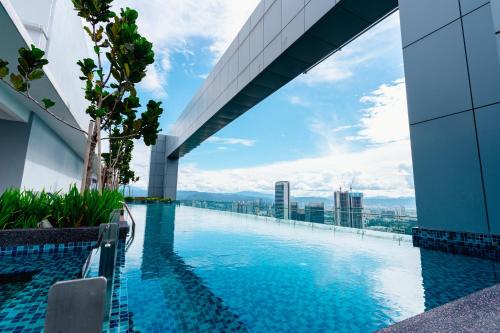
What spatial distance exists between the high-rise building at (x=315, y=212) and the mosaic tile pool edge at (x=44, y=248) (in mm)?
9027

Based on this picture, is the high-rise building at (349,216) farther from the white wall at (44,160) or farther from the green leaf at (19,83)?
the green leaf at (19,83)

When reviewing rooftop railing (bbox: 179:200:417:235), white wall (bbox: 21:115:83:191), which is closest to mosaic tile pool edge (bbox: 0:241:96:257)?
white wall (bbox: 21:115:83:191)

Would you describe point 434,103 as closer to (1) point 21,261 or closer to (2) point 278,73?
(2) point 278,73

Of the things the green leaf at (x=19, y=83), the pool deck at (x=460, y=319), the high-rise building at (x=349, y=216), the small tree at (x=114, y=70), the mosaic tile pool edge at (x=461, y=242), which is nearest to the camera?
the pool deck at (x=460, y=319)

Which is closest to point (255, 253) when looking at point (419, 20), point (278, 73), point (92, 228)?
point (92, 228)

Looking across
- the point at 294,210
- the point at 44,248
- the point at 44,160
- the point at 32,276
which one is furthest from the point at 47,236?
the point at 294,210

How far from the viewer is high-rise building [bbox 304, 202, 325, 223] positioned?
11.3 m

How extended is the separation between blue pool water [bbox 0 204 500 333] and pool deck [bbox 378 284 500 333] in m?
0.86

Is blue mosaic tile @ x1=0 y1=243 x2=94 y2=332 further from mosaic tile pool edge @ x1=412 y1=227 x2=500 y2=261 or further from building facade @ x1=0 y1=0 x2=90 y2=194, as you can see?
mosaic tile pool edge @ x1=412 y1=227 x2=500 y2=261

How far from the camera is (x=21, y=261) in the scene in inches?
164

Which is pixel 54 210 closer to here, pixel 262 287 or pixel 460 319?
pixel 262 287

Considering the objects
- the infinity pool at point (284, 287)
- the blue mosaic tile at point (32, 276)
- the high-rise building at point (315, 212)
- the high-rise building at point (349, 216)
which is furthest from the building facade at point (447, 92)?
the blue mosaic tile at point (32, 276)

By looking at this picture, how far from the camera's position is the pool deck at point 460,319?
1630mm

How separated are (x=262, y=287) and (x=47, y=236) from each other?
419 cm
